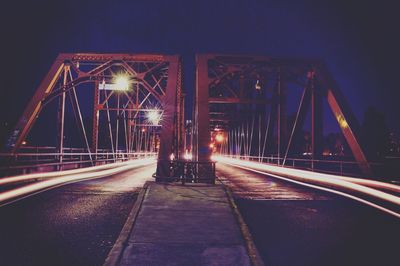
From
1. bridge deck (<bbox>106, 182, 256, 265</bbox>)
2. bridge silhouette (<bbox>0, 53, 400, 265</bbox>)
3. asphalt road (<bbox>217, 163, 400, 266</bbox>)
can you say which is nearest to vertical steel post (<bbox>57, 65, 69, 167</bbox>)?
bridge silhouette (<bbox>0, 53, 400, 265</bbox>)

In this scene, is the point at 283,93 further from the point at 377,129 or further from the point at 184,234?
the point at 377,129

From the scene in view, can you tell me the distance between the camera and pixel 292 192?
43.8 ft

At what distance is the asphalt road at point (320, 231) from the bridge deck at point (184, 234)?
1.84 feet

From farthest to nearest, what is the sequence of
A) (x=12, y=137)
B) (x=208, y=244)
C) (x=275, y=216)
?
(x=12, y=137), (x=275, y=216), (x=208, y=244)

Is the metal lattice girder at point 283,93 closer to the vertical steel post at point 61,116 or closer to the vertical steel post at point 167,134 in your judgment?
the vertical steel post at point 167,134

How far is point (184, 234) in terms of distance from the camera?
21.2 feet

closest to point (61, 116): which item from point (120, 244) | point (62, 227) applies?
point (62, 227)

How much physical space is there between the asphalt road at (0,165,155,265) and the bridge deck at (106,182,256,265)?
52cm

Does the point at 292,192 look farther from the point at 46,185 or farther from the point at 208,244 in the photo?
the point at 46,185

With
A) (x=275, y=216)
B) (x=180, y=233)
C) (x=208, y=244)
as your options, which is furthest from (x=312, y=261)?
(x=275, y=216)

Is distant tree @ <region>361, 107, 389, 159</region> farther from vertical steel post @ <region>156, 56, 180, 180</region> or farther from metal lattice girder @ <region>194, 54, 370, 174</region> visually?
vertical steel post @ <region>156, 56, 180, 180</region>

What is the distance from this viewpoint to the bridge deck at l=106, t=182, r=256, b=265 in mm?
5270

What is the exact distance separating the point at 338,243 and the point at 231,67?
46.8 ft

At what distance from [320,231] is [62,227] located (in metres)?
5.19
